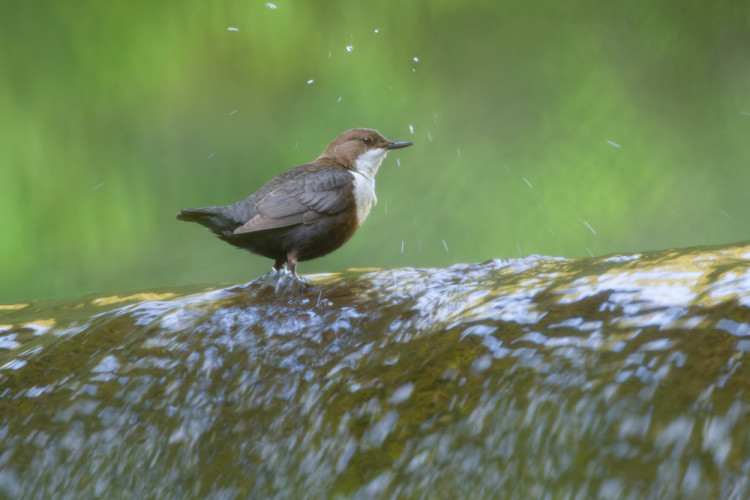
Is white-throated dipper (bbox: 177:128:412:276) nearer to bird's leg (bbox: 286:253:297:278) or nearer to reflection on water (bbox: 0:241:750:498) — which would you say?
bird's leg (bbox: 286:253:297:278)

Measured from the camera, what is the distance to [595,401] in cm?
179

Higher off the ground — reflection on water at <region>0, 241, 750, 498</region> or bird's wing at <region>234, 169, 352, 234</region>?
bird's wing at <region>234, 169, 352, 234</region>

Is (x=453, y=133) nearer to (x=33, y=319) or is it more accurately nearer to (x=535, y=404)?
(x=33, y=319)

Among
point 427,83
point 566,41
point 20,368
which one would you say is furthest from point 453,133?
point 20,368

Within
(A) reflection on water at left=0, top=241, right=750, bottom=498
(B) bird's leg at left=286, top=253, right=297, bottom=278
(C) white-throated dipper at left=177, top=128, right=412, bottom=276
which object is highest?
(C) white-throated dipper at left=177, top=128, right=412, bottom=276

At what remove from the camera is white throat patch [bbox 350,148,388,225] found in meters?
3.73

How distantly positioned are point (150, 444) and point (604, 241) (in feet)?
14.4

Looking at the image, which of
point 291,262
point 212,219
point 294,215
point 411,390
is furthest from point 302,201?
point 411,390

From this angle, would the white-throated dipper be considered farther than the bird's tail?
Yes

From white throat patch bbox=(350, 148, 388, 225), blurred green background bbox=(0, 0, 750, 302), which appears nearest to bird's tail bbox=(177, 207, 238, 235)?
white throat patch bbox=(350, 148, 388, 225)

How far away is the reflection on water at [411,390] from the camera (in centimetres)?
170

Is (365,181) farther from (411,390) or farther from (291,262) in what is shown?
(411,390)

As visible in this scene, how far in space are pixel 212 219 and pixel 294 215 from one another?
1.06ft

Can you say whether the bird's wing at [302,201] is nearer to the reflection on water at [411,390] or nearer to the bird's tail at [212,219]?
the bird's tail at [212,219]
